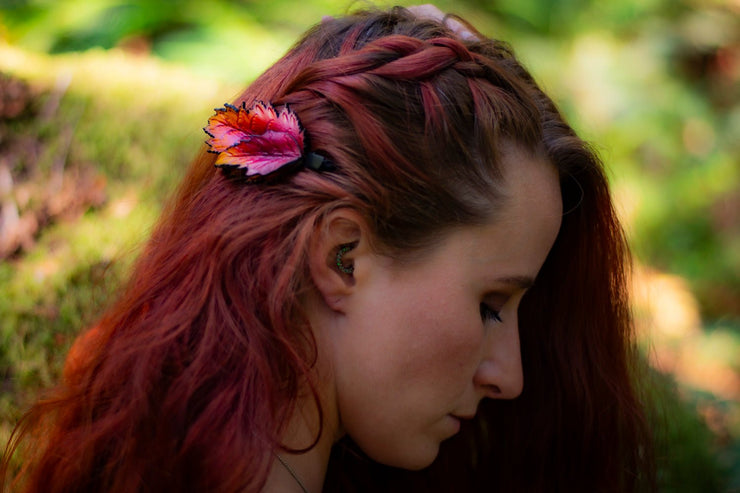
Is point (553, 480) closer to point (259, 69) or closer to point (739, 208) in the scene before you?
point (259, 69)

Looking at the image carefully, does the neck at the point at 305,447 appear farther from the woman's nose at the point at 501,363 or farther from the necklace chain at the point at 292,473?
the woman's nose at the point at 501,363

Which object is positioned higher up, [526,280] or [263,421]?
[526,280]

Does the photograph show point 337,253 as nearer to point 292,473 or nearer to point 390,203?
point 390,203

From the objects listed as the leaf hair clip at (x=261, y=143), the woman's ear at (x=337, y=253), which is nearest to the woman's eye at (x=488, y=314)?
the woman's ear at (x=337, y=253)

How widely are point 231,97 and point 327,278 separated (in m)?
1.71

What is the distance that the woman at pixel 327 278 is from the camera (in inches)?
59.2

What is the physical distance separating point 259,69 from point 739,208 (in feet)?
13.2

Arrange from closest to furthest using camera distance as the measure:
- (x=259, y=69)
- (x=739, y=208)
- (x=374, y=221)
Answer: (x=374, y=221) → (x=259, y=69) → (x=739, y=208)

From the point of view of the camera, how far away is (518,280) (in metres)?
1.75

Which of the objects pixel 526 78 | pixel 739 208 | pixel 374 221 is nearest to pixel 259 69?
pixel 526 78

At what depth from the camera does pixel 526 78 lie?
191 centimetres

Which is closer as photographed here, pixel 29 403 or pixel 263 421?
pixel 263 421

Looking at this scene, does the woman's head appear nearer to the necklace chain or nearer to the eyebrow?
the eyebrow

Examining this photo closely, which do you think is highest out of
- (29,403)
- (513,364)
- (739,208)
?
(513,364)
